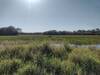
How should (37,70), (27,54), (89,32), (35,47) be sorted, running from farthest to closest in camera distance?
1. (89,32)
2. (35,47)
3. (27,54)
4. (37,70)

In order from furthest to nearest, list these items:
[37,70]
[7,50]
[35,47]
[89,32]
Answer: [89,32] → [35,47] → [7,50] → [37,70]

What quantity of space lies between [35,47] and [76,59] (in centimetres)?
365

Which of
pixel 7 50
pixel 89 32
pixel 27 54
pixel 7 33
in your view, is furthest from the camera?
pixel 89 32

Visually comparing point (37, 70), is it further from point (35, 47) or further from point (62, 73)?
point (35, 47)

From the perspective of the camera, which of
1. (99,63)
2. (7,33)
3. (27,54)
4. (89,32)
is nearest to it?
(99,63)

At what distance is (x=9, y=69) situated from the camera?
6691 mm

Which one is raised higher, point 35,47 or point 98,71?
point 35,47

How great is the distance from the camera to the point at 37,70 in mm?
6223

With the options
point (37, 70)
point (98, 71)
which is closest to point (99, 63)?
point (98, 71)

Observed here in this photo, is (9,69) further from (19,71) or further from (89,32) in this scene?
(89,32)

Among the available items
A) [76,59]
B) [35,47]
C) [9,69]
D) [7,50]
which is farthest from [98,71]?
[7,50]

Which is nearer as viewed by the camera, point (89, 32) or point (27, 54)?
point (27, 54)

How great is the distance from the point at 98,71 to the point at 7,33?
3060 inches

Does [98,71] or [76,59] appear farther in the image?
[76,59]
